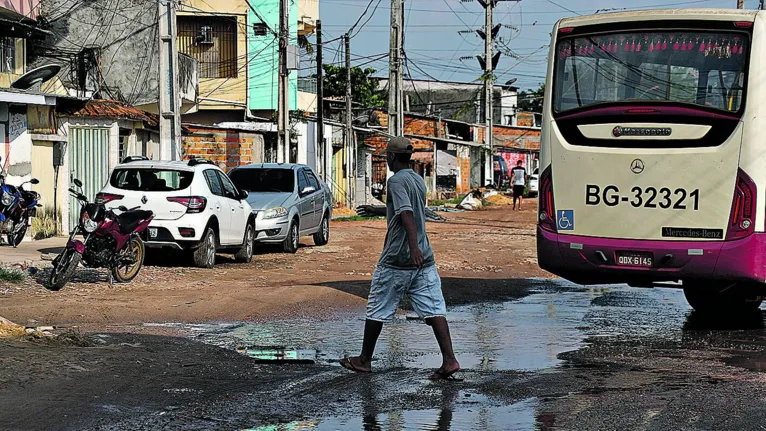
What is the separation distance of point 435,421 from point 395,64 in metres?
31.9

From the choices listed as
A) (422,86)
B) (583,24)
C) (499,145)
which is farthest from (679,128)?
(422,86)

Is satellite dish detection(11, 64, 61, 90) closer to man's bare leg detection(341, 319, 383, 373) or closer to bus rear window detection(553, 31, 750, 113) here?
bus rear window detection(553, 31, 750, 113)

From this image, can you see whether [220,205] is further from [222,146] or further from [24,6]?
[222,146]

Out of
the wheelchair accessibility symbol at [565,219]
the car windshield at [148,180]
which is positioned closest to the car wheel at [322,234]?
the car windshield at [148,180]

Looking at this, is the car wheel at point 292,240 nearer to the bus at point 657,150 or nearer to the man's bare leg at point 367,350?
the bus at point 657,150

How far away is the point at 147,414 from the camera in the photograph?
22.0 feet

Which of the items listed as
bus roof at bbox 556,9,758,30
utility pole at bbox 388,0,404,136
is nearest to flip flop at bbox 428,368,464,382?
bus roof at bbox 556,9,758,30

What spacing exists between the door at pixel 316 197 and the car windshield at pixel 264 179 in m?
0.89

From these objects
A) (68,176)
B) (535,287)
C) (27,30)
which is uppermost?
(27,30)

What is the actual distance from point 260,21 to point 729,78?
3195 cm

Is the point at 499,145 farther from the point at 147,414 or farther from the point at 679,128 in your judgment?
the point at 147,414

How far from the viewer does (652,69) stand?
11250 millimetres

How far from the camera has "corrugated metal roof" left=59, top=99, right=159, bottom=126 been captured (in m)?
24.5

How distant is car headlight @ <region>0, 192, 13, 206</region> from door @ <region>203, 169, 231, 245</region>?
4077 millimetres
